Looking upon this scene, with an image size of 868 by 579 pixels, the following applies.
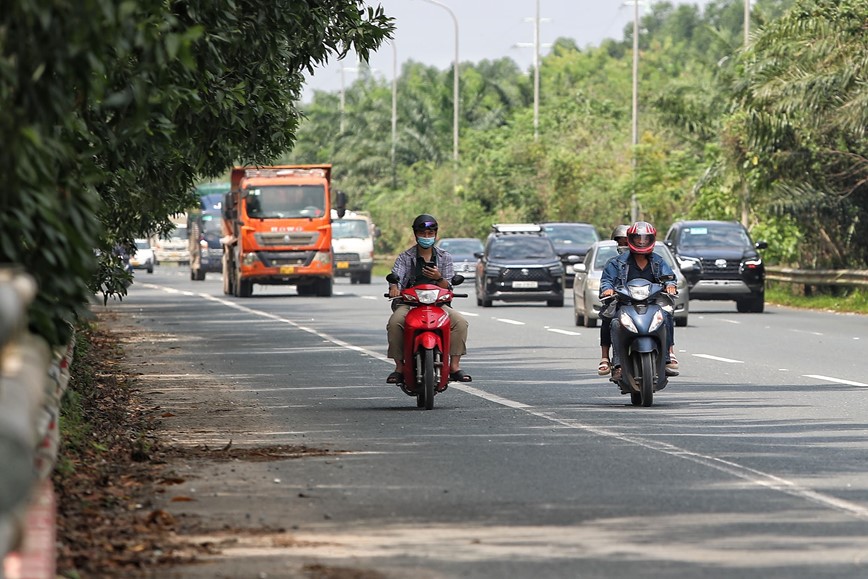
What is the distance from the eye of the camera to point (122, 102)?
364 inches

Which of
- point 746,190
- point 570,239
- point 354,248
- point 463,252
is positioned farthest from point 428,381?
point 463,252

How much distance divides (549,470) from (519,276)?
30.2m

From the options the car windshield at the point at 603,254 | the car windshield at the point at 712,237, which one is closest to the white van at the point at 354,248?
the car windshield at the point at 712,237

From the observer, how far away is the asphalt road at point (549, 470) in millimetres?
8828

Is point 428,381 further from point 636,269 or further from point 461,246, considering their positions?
point 461,246

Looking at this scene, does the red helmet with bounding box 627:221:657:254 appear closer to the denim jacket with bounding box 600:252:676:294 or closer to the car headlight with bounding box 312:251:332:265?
the denim jacket with bounding box 600:252:676:294

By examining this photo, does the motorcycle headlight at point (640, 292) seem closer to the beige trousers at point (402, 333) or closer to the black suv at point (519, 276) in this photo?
the beige trousers at point (402, 333)

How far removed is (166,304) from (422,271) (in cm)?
2880

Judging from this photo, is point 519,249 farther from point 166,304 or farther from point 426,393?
point 426,393

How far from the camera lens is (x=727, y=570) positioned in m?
8.34

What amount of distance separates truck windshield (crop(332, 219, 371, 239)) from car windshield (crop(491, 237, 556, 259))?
2075 cm

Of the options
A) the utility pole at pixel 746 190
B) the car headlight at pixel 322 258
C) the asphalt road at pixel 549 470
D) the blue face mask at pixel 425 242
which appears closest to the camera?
the asphalt road at pixel 549 470

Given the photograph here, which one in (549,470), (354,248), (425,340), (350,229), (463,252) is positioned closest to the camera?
(549,470)

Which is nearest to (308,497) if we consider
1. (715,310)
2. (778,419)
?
(778,419)
